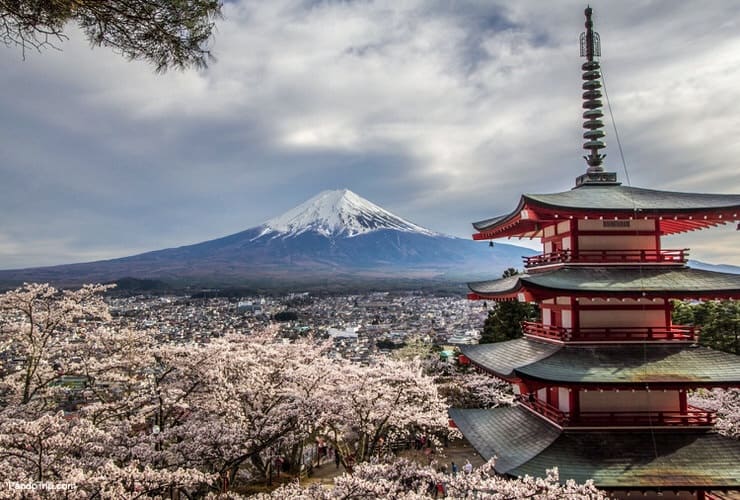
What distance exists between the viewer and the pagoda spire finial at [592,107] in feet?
39.1

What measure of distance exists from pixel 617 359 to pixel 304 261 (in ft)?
492

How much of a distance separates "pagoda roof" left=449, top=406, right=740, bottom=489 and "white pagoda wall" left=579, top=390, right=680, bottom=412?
0.51m

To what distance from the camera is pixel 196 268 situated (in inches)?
5285

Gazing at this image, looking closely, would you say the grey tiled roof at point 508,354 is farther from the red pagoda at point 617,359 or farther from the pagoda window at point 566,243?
the pagoda window at point 566,243

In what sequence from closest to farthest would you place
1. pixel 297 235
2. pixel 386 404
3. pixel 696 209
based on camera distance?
pixel 696 209, pixel 386 404, pixel 297 235


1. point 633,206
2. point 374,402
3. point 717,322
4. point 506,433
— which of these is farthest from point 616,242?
point 717,322

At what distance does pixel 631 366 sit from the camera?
9.41m

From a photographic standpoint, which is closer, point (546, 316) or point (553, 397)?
point (553, 397)

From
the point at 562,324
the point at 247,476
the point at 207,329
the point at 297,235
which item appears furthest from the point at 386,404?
the point at 297,235

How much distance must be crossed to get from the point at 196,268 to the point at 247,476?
4936 inches

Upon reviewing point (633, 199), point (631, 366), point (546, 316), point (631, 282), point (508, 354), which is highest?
point (633, 199)

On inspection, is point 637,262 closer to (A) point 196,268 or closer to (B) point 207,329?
(B) point 207,329

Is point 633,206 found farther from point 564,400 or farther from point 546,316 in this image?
point 564,400

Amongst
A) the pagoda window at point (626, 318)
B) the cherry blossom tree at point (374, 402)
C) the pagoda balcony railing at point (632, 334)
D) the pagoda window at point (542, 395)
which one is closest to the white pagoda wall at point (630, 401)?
the pagoda balcony railing at point (632, 334)
